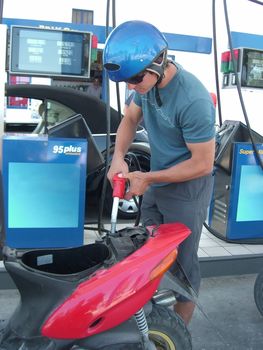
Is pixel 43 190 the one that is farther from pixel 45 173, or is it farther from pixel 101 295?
pixel 101 295

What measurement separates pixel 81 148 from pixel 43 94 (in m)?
1.50

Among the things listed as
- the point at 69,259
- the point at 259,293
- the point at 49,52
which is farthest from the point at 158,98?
the point at 49,52

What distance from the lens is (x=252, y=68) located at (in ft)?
14.1

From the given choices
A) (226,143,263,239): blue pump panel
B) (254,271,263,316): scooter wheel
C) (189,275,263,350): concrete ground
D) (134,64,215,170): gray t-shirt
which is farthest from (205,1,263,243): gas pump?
(134,64,215,170): gray t-shirt

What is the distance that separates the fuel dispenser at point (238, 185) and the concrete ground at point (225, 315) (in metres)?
0.62

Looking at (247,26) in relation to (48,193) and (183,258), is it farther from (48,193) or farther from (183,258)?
(183,258)

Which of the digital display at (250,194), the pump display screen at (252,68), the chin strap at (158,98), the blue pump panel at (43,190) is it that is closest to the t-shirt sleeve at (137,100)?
the chin strap at (158,98)

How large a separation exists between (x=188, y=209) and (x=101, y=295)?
2.64ft

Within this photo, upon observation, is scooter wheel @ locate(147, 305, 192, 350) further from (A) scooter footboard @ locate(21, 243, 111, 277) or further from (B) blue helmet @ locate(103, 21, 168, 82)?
(B) blue helmet @ locate(103, 21, 168, 82)

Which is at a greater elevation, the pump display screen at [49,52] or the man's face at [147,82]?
the pump display screen at [49,52]

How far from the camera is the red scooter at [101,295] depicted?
5.57 feet

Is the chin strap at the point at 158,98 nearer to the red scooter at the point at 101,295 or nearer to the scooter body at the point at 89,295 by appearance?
the red scooter at the point at 101,295

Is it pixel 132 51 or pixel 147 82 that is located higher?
pixel 132 51

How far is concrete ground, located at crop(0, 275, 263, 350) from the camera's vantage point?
2912 millimetres
